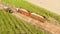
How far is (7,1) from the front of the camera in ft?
19.2

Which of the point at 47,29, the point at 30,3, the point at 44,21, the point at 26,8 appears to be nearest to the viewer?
the point at 47,29

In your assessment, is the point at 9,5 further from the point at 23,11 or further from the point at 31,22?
Answer: the point at 31,22

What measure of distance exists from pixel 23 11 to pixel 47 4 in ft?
3.71

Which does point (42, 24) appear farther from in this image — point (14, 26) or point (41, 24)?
point (14, 26)

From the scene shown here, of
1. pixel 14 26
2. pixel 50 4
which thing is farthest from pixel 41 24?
pixel 50 4

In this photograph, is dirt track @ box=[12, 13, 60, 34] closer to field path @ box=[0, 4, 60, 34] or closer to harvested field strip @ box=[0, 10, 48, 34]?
field path @ box=[0, 4, 60, 34]

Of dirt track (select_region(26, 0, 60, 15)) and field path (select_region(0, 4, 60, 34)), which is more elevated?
dirt track (select_region(26, 0, 60, 15))

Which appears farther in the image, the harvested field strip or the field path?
the field path

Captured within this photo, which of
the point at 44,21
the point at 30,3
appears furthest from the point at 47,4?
the point at 44,21

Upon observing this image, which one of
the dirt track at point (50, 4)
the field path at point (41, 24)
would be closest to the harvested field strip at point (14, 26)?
the field path at point (41, 24)

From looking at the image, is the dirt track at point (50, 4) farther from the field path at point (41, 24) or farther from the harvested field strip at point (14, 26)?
the harvested field strip at point (14, 26)

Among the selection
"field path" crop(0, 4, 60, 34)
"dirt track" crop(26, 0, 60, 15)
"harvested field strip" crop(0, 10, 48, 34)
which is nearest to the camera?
"harvested field strip" crop(0, 10, 48, 34)

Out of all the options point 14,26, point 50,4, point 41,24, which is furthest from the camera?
point 50,4

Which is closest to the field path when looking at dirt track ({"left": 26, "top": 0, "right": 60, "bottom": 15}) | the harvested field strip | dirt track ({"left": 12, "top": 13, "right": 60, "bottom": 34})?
dirt track ({"left": 12, "top": 13, "right": 60, "bottom": 34})
